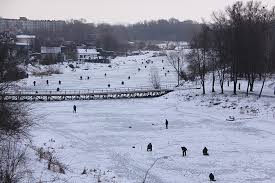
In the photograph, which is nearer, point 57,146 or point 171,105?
point 57,146

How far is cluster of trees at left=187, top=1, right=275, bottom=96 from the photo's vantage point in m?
52.8

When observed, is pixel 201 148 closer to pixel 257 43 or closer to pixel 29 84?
pixel 257 43

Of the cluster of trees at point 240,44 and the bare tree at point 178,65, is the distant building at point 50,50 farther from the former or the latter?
the cluster of trees at point 240,44

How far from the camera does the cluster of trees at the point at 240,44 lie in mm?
52781

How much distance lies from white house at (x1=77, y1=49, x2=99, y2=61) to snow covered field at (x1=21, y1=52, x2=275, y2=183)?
7684 cm

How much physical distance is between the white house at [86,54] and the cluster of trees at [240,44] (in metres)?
72.6

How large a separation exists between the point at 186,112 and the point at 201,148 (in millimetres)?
16042

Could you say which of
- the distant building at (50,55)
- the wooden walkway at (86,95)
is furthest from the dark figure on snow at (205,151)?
the distant building at (50,55)

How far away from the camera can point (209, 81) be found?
66375 mm

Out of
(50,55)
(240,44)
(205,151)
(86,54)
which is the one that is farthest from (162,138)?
(86,54)

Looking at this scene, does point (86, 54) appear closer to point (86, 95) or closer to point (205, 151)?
point (86, 95)

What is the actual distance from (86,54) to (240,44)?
85.1 meters

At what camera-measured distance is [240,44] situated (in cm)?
5353

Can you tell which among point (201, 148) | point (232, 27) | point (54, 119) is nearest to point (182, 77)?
point (232, 27)
